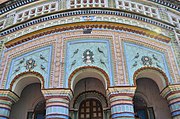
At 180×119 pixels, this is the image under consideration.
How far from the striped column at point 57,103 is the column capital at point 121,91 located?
158cm

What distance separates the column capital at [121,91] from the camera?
850 cm

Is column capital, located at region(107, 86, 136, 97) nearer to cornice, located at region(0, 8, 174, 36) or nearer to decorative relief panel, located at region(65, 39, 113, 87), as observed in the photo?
decorative relief panel, located at region(65, 39, 113, 87)

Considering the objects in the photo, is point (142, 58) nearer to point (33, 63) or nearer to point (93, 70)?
point (93, 70)

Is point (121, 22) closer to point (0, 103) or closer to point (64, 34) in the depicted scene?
point (64, 34)

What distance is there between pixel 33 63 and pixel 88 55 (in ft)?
8.01

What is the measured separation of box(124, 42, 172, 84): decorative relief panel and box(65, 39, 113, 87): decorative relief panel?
867 millimetres

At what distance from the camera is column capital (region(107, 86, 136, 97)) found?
335 inches

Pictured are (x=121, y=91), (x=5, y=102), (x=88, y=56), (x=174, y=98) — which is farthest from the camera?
(x=88, y=56)

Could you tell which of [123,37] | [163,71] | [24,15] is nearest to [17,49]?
[24,15]

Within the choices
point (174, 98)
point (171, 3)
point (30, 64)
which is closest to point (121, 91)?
point (174, 98)

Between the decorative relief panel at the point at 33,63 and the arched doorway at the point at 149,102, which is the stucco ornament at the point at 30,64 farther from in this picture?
the arched doorway at the point at 149,102

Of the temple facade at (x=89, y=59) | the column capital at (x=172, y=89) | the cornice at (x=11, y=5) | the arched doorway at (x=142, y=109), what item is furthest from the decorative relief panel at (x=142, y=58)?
the cornice at (x=11, y=5)

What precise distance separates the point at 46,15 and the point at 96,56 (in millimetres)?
3509

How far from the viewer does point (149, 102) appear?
10.5 m
